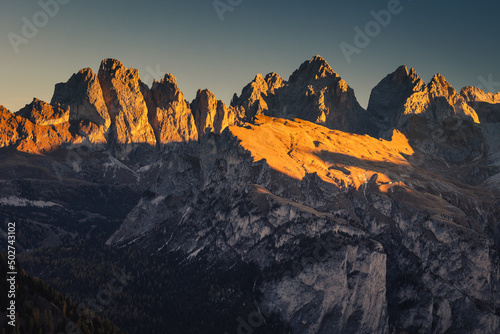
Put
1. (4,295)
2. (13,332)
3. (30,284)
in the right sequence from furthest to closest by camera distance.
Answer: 1. (30,284)
2. (4,295)
3. (13,332)

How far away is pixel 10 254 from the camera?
361 ft

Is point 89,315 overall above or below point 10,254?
below

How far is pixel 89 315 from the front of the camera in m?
131

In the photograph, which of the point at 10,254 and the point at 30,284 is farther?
the point at 30,284

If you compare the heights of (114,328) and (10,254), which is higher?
(10,254)

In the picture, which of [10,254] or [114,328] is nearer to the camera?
[10,254]

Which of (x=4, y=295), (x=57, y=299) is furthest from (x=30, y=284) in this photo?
(x=4, y=295)

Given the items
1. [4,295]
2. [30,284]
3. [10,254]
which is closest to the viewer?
[4,295]

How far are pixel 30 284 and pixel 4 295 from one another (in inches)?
621

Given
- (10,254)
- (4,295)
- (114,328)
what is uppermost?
(10,254)

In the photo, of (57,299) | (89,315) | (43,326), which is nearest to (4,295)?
(43,326)

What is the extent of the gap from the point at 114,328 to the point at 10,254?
1433 inches

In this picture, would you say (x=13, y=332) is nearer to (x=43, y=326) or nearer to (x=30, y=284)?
(x=43, y=326)

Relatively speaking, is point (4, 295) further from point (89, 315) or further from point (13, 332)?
point (89, 315)
